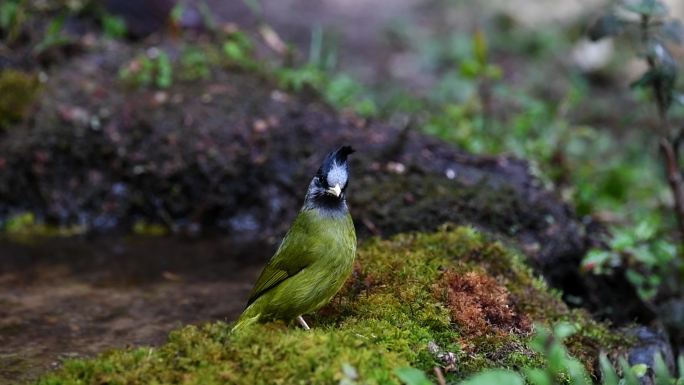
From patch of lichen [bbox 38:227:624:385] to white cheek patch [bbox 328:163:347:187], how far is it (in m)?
0.59

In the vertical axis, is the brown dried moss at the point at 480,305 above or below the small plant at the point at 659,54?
below

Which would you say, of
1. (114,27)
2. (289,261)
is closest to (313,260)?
(289,261)

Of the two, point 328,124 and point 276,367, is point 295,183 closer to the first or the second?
point 328,124

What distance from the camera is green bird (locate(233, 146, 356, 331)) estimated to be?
377 cm

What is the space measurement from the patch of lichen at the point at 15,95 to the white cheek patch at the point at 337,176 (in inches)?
168

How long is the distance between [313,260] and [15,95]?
454 centimetres

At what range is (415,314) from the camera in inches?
149

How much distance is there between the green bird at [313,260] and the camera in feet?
12.4

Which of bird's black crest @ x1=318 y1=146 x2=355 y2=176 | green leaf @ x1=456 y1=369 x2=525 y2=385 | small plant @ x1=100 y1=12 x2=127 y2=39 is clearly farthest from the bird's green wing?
small plant @ x1=100 y1=12 x2=127 y2=39

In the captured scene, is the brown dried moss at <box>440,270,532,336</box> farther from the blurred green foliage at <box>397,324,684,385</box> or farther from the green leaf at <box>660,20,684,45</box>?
the green leaf at <box>660,20,684,45</box>

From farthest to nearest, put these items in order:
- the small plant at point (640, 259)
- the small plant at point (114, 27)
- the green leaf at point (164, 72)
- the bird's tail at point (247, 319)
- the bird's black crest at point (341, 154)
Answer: the small plant at point (114, 27) < the green leaf at point (164, 72) < the small plant at point (640, 259) < the bird's black crest at point (341, 154) < the bird's tail at point (247, 319)

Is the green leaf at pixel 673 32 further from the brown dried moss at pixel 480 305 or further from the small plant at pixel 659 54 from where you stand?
the brown dried moss at pixel 480 305

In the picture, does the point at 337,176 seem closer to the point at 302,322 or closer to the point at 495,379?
the point at 302,322

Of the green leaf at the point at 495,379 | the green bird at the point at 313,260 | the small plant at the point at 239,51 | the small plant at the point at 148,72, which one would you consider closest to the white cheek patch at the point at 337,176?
the green bird at the point at 313,260
